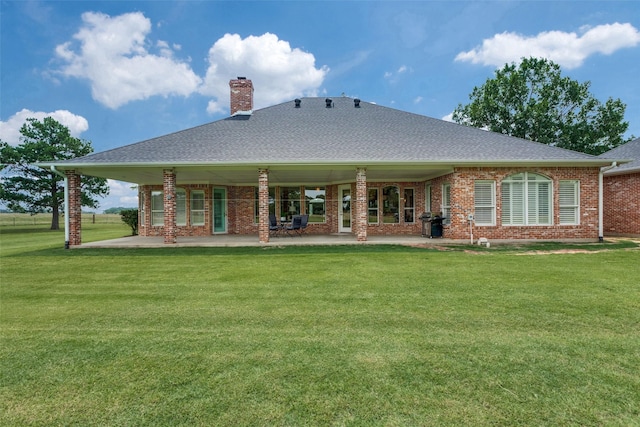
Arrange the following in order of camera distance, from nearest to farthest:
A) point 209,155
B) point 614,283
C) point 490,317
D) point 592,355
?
1. point 592,355
2. point 490,317
3. point 614,283
4. point 209,155

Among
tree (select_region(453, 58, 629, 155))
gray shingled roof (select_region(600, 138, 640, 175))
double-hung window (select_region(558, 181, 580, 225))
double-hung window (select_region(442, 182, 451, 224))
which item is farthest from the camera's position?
tree (select_region(453, 58, 629, 155))

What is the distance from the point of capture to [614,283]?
5777 millimetres

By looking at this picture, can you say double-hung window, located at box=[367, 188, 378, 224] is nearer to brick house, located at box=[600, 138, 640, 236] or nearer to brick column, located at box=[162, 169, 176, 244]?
brick column, located at box=[162, 169, 176, 244]

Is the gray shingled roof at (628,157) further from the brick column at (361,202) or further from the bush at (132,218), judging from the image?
the bush at (132,218)

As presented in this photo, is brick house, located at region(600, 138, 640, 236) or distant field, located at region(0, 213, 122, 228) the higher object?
brick house, located at region(600, 138, 640, 236)

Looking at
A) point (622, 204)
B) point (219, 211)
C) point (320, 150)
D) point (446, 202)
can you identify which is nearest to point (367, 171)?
point (320, 150)

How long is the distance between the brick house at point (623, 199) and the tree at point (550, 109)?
40.1 feet

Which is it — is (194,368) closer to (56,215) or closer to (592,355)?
(592,355)

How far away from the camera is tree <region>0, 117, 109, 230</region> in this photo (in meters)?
27.2

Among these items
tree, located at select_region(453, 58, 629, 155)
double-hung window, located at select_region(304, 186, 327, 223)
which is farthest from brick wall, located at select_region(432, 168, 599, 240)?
tree, located at select_region(453, 58, 629, 155)

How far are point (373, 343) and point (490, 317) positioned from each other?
5.82 feet

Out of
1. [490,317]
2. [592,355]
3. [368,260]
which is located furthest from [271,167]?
[592,355]

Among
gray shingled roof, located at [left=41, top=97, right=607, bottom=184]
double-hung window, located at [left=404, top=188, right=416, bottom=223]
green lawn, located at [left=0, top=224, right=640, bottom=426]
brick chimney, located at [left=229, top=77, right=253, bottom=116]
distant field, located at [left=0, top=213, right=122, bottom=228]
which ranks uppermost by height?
brick chimney, located at [left=229, top=77, right=253, bottom=116]

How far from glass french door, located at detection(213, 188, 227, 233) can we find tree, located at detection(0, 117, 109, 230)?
2066cm
